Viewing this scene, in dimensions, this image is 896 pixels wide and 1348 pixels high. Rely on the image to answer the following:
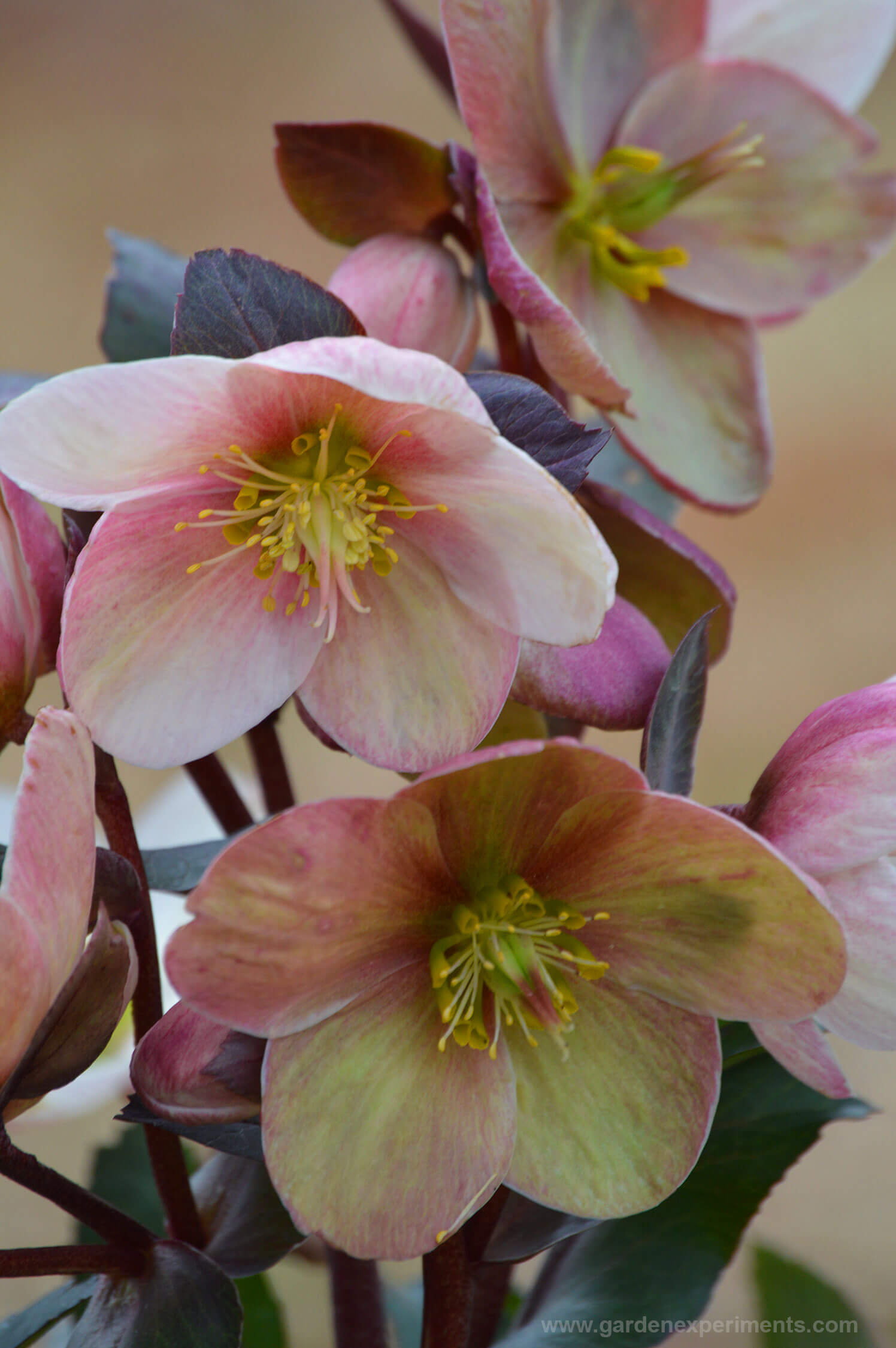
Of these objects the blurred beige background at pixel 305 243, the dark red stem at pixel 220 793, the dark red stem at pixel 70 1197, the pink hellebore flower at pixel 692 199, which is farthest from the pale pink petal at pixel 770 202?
the blurred beige background at pixel 305 243

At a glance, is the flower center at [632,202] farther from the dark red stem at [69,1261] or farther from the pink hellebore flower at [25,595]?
the dark red stem at [69,1261]

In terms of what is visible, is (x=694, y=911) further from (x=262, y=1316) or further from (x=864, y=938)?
(x=262, y=1316)

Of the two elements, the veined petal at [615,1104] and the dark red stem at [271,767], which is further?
the dark red stem at [271,767]

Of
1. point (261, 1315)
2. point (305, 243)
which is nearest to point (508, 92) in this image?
point (261, 1315)

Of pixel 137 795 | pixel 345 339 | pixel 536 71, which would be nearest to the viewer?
pixel 345 339

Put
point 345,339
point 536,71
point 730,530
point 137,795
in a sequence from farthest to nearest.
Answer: point 730,530 → point 137,795 → point 536,71 → point 345,339

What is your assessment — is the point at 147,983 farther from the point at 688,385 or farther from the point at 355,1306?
the point at 688,385

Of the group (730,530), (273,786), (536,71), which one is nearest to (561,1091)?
(273,786)

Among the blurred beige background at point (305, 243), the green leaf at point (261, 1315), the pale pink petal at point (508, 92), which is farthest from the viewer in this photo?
the blurred beige background at point (305, 243)
